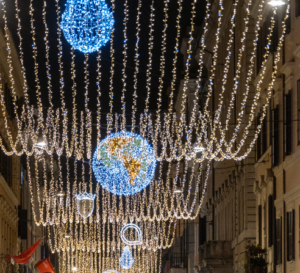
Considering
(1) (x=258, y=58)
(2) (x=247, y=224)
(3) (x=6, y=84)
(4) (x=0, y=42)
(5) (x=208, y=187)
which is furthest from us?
(5) (x=208, y=187)

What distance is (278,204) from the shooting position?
2266 centimetres

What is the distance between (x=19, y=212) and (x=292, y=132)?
1088 inches

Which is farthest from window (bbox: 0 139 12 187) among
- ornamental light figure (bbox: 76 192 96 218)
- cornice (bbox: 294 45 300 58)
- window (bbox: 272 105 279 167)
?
cornice (bbox: 294 45 300 58)

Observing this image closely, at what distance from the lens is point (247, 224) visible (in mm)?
28562

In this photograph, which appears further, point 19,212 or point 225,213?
point 19,212

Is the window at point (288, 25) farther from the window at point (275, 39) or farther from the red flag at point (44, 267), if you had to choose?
the red flag at point (44, 267)

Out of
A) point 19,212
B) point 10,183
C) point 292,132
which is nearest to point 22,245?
point 19,212

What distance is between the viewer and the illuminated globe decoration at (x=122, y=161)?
79.7 ft

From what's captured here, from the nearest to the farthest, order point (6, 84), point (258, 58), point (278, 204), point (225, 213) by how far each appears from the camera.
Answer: point (278, 204) < point (258, 58) < point (225, 213) < point (6, 84)

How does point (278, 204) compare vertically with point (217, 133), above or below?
below

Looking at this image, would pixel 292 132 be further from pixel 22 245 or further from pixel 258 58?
pixel 22 245

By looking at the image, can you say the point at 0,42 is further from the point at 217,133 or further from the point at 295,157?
the point at 295,157

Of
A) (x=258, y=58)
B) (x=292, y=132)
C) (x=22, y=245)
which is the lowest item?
(x=22, y=245)

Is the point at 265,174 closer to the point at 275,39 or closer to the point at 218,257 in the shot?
the point at 275,39
